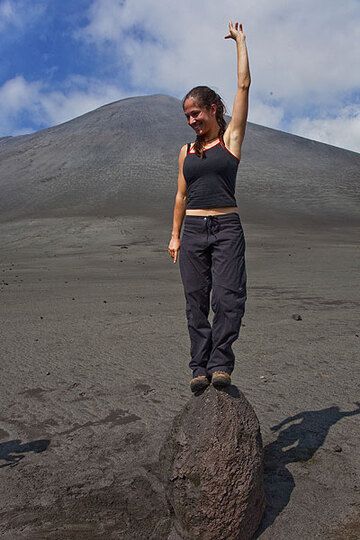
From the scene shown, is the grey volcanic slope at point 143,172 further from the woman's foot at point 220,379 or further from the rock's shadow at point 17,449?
the woman's foot at point 220,379

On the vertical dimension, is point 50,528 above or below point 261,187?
below

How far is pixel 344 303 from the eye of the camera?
8602mm

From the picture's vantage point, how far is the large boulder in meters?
2.87

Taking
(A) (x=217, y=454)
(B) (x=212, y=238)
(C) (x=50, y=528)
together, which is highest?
(B) (x=212, y=238)

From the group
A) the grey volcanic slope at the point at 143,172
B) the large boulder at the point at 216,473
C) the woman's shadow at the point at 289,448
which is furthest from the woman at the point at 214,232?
the grey volcanic slope at the point at 143,172

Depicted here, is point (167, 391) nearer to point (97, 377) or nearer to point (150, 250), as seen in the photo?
point (97, 377)

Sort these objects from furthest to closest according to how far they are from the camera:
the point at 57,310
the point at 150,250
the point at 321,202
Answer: the point at 321,202
the point at 150,250
the point at 57,310

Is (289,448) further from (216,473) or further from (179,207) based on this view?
(179,207)

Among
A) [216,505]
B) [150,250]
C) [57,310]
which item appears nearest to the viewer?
[216,505]

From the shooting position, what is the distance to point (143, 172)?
33344 mm

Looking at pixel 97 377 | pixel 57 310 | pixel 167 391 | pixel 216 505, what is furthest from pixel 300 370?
pixel 57 310

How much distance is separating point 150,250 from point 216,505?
1489 centimetres

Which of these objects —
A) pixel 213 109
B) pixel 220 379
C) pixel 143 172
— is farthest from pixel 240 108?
pixel 143 172

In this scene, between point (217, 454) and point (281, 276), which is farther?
point (281, 276)
